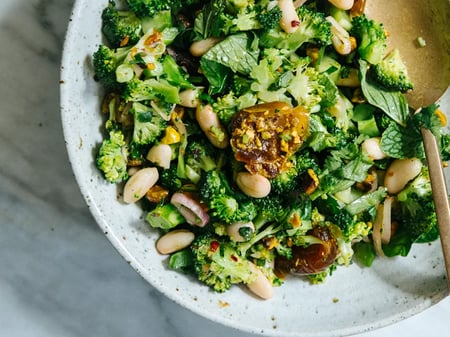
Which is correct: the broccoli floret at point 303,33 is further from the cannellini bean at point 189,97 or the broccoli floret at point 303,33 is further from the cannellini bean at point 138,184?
the cannellini bean at point 138,184

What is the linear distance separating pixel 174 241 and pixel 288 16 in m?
0.84

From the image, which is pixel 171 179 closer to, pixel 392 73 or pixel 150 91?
pixel 150 91

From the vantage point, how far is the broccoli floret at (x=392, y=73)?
227 cm

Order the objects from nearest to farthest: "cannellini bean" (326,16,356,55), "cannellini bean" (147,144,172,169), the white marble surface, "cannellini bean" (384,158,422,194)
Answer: "cannellini bean" (147,144,172,169) < "cannellini bean" (326,16,356,55) < "cannellini bean" (384,158,422,194) < the white marble surface

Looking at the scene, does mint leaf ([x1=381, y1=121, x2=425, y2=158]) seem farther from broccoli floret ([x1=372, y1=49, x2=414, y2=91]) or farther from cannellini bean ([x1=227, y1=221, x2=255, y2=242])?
cannellini bean ([x1=227, y1=221, x2=255, y2=242])

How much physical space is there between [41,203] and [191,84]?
2.76ft

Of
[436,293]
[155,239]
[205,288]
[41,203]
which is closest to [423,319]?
[436,293]

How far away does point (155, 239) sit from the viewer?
7.37 feet

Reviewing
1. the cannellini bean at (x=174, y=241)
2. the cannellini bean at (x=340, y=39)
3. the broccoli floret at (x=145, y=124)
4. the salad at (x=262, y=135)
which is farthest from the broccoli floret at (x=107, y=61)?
the cannellini bean at (x=340, y=39)

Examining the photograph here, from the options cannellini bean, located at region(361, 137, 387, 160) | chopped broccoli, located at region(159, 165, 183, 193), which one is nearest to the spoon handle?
cannellini bean, located at region(361, 137, 387, 160)

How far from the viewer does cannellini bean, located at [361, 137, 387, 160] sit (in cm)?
228

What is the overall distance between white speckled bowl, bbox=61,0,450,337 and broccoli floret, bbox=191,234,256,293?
0.21 ft

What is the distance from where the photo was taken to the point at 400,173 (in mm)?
2334

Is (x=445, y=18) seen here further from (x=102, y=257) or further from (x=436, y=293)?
(x=102, y=257)
